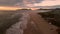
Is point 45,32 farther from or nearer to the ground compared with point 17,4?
nearer to the ground

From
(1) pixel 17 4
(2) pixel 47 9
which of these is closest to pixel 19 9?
(1) pixel 17 4

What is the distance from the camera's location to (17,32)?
598 millimetres

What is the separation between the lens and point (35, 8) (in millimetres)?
613

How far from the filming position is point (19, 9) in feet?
2.01

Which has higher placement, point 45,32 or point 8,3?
point 8,3

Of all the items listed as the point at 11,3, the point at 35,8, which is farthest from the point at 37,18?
the point at 11,3

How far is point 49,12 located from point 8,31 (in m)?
0.23

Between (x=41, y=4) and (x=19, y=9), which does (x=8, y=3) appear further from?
(x=41, y=4)

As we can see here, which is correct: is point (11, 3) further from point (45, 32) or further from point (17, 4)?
point (45, 32)

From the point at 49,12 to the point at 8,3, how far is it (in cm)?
22

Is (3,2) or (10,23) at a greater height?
(3,2)

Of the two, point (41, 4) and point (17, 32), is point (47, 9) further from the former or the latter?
point (17, 32)

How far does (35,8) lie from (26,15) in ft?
0.20

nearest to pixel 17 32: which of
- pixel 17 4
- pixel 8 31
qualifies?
pixel 8 31
